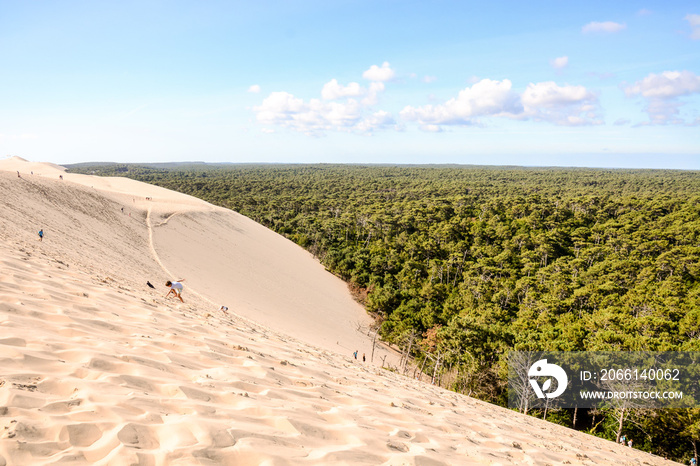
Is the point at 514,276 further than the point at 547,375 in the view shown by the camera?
Yes

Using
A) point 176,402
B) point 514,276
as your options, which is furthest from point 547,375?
point 514,276

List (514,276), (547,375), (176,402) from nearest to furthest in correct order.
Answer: (176,402)
(547,375)
(514,276)

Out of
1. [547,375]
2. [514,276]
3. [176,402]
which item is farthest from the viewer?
[514,276]

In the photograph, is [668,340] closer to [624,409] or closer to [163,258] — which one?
[624,409]

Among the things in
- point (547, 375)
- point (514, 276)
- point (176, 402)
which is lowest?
point (547, 375)

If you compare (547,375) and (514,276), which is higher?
(514,276)

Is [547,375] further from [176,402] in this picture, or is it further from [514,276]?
[514,276]

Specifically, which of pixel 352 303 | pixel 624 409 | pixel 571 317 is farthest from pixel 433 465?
pixel 352 303

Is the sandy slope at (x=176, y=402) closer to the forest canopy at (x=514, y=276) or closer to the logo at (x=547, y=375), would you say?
the logo at (x=547, y=375)
